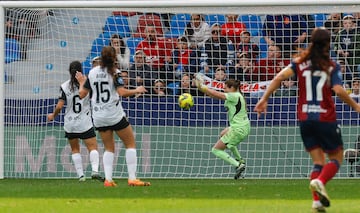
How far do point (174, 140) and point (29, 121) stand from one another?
2.94 metres

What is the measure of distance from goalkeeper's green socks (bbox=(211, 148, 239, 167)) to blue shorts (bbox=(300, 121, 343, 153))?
7242mm

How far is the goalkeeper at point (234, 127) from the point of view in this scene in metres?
19.1

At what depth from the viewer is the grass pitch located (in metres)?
12.0

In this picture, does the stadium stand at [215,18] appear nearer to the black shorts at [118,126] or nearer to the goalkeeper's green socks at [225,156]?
the goalkeeper's green socks at [225,156]

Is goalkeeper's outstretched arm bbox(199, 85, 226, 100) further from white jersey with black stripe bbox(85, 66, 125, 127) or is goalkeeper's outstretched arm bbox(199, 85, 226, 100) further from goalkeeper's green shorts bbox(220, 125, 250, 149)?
white jersey with black stripe bbox(85, 66, 125, 127)

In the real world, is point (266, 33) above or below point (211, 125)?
above

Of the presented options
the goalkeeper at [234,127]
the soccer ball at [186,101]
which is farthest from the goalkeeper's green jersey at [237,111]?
the soccer ball at [186,101]

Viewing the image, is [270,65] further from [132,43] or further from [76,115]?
[76,115]

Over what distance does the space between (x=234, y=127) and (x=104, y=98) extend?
404 cm

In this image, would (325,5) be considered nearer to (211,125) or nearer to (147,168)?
(211,125)
